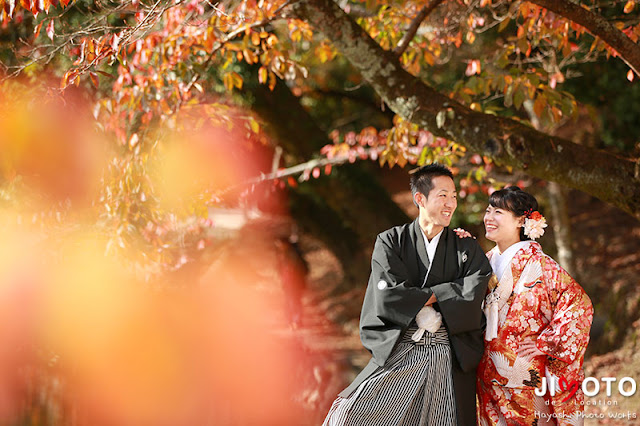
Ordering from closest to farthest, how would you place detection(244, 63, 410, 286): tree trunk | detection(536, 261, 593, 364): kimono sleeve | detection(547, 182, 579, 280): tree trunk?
detection(536, 261, 593, 364): kimono sleeve → detection(547, 182, 579, 280): tree trunk → detection(244, 63, 410, 286): tree trunk

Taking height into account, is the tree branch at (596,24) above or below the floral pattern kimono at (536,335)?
above

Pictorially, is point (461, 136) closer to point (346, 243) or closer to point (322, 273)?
point (346, 243)

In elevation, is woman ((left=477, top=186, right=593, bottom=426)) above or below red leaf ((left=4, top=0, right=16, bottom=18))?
below

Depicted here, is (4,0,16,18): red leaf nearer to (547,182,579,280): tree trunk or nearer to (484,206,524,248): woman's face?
(484,206,524,248): woman's face

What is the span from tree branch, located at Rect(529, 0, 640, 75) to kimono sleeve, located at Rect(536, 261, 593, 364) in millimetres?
1369

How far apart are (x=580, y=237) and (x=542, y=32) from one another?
498 cm

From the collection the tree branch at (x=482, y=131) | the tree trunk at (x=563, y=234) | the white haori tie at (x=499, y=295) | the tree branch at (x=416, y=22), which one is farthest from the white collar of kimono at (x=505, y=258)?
the tree trunk at (x=563, y=234)

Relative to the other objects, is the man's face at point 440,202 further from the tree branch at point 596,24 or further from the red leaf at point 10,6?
the red leaf at point 10,6

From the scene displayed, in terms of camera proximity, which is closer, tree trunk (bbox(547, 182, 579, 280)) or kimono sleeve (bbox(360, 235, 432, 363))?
kimono sleeve (bbox(360, 235, 432, 363))

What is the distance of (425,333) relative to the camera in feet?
10.5

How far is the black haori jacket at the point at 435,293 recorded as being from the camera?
308 centimetres

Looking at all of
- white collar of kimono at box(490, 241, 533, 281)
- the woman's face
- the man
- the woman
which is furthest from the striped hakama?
the woman's face

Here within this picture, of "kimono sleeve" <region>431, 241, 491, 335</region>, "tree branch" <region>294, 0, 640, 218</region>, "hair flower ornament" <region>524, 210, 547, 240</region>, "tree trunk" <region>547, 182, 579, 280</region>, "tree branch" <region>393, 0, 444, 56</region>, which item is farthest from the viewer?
"tree trunk" <region>547, 182, 579, 280</region>

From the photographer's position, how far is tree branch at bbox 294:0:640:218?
397cm
